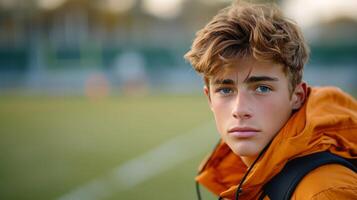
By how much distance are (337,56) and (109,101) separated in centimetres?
1485

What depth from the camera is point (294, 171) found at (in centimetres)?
228

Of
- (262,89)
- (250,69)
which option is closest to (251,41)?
(250,69)

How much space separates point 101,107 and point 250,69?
17.0 m

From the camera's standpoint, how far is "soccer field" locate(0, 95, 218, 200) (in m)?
6.98

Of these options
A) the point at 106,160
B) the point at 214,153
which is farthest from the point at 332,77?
the point at 214,153

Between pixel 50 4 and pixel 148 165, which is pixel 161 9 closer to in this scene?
pixel 50 4

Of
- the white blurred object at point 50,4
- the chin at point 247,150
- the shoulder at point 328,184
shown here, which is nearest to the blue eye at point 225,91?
the chin at point 247,150

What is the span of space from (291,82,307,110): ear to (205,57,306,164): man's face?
3.4 inches

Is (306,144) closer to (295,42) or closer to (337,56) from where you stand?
(295,42)

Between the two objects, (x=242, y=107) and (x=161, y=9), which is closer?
(x=242, y=107)

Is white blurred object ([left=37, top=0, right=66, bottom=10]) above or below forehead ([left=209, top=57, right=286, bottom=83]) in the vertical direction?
above

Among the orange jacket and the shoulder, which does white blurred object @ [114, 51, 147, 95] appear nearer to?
the orange jacket

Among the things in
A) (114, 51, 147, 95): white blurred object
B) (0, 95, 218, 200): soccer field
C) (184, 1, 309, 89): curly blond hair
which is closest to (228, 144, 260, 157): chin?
(184, 1, 309, 89): curly blond hair

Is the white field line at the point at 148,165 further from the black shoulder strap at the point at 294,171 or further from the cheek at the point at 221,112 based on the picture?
the black shoulder strap at the point at 294,171
